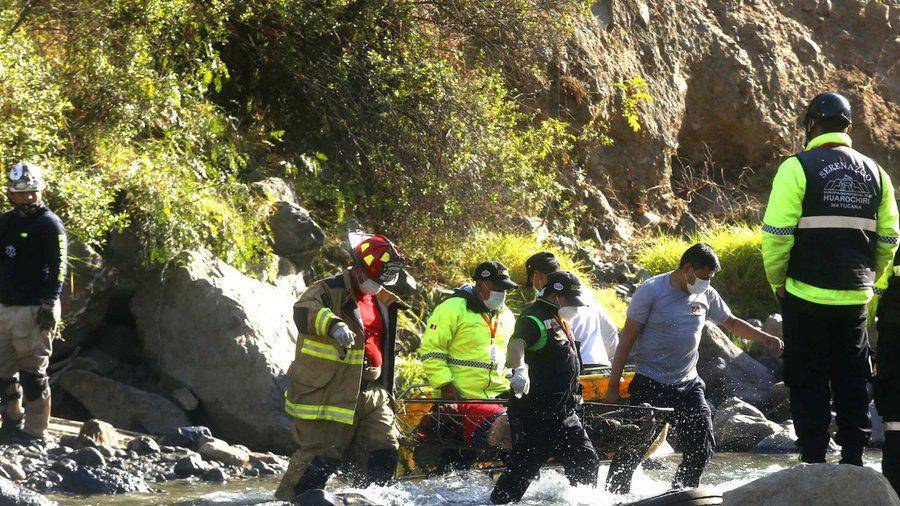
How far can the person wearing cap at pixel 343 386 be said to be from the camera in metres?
6.39

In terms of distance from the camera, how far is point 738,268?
14875 mm

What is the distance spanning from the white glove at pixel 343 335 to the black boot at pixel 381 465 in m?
0.83

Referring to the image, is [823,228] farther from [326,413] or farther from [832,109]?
[326,413]

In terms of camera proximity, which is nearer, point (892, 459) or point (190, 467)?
point (892, 459)

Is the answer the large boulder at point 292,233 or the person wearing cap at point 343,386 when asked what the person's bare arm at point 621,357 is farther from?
the large boulder at point 292,233

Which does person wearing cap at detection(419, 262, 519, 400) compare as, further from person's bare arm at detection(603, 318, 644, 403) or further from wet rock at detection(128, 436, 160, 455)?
wet rock at detection(128, 436, 160, 455)

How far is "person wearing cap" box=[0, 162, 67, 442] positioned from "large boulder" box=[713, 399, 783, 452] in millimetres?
5809

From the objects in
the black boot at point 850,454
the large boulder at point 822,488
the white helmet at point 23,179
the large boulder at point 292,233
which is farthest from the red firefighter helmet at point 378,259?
the large boulder at point 292,233

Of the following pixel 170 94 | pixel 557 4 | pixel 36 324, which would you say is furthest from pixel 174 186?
pixel 557 4

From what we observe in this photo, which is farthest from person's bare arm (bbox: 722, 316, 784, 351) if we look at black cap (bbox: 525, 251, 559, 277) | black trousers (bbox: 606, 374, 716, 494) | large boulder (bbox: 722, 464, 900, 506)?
large boulder (bbox: 722, 464, 900, 506)

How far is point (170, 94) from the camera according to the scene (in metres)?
10.4

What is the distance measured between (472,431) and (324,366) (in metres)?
1.43

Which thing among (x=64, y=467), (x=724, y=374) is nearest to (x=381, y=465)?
(x=64, y=467)

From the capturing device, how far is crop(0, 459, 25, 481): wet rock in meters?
7.34
